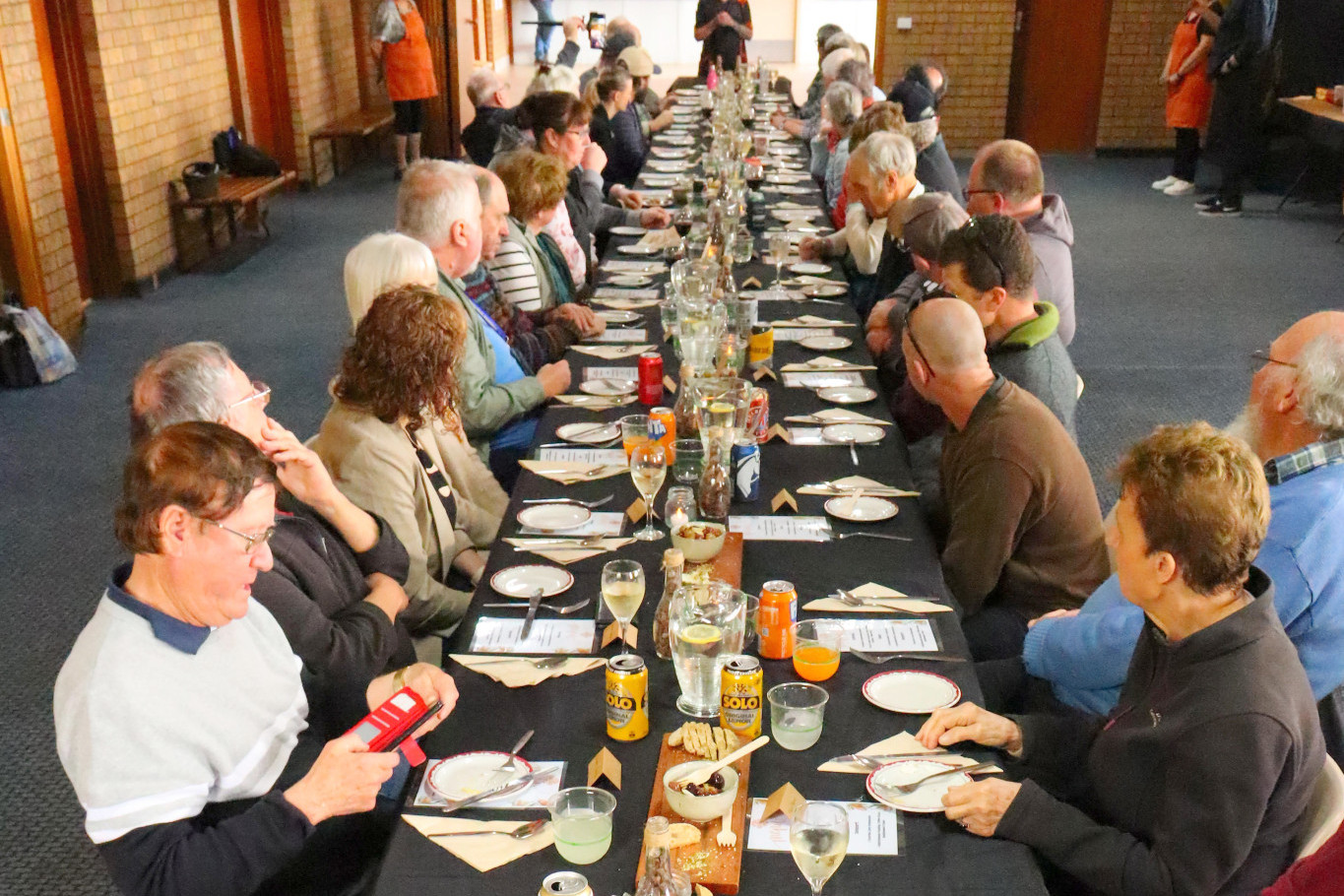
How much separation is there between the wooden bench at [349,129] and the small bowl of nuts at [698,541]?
855 centimetres

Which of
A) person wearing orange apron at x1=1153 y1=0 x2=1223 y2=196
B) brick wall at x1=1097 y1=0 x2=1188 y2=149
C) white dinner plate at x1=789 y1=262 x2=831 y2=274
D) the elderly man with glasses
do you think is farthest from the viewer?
brick wall at x1=1097 y1=0 x2=1188 y2=149

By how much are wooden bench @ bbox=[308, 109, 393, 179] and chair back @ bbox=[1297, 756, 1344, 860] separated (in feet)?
31.5

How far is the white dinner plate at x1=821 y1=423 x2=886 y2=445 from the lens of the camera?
325 cm

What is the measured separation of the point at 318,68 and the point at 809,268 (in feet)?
22.4

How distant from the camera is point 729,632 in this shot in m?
1.96

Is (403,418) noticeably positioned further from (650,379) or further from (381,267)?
(650,379)

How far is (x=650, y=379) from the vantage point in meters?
3.45

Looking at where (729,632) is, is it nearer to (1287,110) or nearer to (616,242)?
(616,242)

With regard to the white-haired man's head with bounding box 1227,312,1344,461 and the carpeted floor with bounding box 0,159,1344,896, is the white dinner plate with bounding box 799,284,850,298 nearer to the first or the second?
the carpeted floor with bounding box 0,159,1344,896

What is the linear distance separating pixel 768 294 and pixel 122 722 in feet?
11.3

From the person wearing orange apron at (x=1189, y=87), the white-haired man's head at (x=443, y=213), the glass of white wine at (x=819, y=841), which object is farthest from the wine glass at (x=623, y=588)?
the person wearing orange apron at (x=1189, y=87)

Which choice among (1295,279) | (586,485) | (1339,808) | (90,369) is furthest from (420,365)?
(1295,279)

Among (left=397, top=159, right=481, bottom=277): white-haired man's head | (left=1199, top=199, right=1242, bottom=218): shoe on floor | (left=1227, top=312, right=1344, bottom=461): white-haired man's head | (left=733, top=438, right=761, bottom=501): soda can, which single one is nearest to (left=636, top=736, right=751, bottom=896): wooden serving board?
(left=733, top=438, right=761, bottom=501): soda can

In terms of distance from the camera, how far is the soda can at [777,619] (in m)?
2.16
